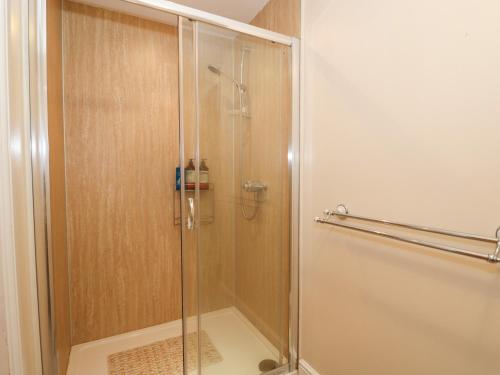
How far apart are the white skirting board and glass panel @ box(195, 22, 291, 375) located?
4.1 inches

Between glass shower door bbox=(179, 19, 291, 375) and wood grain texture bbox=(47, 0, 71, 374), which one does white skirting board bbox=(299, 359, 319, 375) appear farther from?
wood grain texture bbox=(47, 0, 71, 374)

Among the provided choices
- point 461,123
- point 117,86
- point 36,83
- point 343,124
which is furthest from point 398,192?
point 117,86

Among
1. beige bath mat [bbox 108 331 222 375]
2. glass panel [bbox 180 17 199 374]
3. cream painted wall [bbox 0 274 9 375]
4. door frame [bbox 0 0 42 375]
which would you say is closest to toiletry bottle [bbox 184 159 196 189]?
glass panel [bbox 180 17 199 374]

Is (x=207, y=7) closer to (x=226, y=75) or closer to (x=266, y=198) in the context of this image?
(x=226, y=75)

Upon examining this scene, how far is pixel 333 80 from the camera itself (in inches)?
52.1

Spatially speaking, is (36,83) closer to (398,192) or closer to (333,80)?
(333,80)

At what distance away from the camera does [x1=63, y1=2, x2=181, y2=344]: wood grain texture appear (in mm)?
1862

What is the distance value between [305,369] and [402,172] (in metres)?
1.32

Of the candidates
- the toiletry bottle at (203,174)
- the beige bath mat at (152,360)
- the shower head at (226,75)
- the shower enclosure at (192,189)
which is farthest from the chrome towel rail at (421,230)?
the beige bath mat at (152,360)

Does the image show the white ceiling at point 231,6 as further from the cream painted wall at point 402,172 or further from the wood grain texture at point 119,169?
the cream painted wall at point 402,172

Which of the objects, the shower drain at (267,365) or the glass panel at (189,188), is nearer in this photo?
the glass panel at (189,188)

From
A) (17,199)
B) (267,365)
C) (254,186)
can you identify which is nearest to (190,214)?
(254,186)

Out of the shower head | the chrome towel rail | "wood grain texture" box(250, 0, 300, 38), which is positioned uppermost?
"wood grain texture" box(250, 0, 300, 38)

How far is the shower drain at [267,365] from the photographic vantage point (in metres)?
1.60
